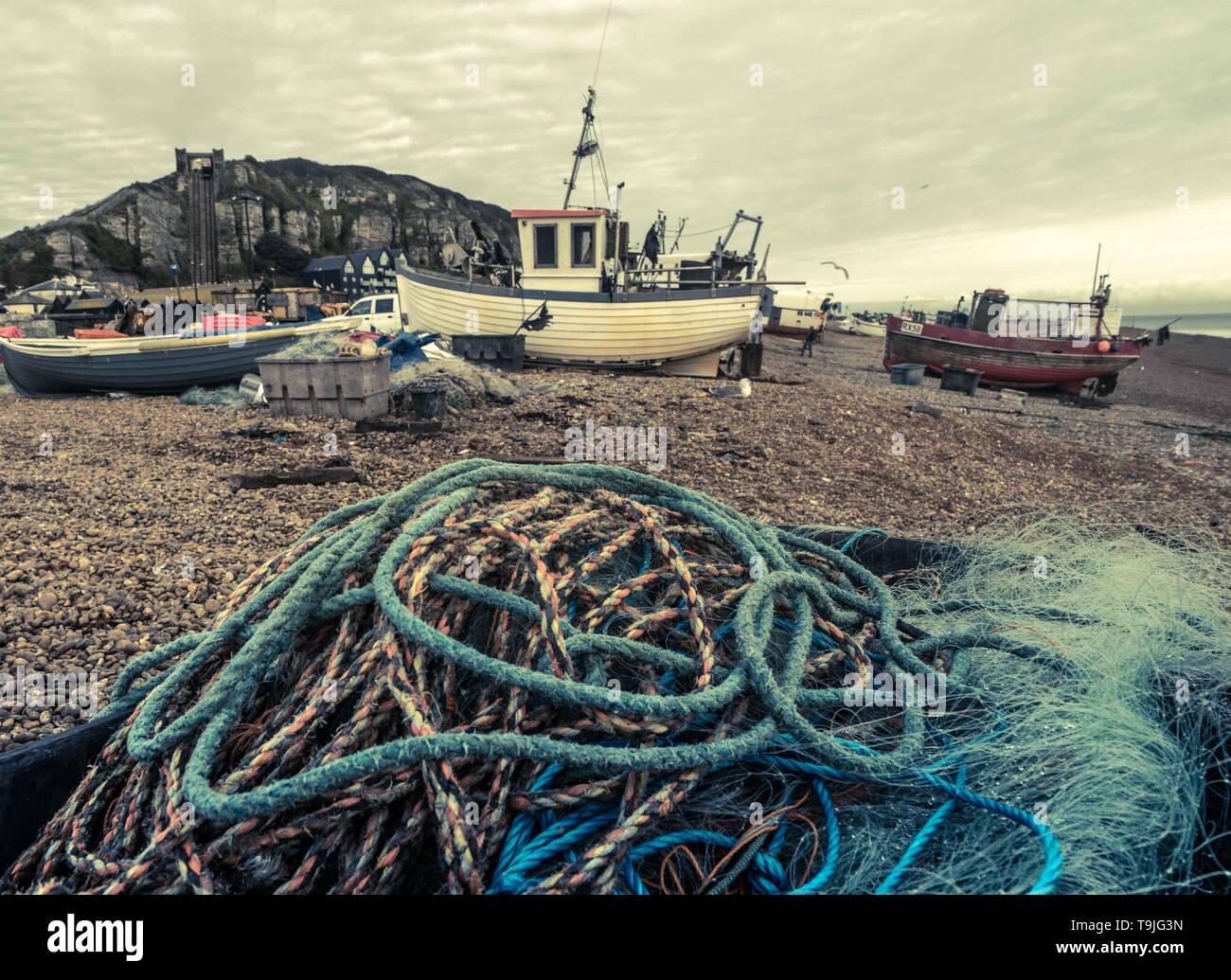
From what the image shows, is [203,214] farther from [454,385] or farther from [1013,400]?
[1013,400]

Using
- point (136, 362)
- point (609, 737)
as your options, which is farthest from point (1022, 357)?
point (609, 737)

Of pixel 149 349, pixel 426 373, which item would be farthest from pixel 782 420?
pixel 149 349

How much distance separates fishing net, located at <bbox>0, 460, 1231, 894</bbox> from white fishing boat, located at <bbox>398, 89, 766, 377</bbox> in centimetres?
1385

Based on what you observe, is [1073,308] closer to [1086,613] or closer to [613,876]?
[1086,613]

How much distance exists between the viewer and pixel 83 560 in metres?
4.42

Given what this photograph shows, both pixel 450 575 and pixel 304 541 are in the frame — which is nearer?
pixel 450 575

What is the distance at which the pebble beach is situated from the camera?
3955mm

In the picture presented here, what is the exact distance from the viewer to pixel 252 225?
259ft

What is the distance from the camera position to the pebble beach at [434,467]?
3955 millimetres

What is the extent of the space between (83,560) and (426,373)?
6.22 meters

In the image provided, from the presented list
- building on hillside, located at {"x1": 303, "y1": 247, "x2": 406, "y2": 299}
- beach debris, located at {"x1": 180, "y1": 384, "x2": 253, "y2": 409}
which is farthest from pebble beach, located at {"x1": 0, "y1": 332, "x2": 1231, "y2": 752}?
building on hillside, located at {"x1": 303, "y1": 247, "x2": 406, "y2": 299}

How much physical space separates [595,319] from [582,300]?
0.52 m
